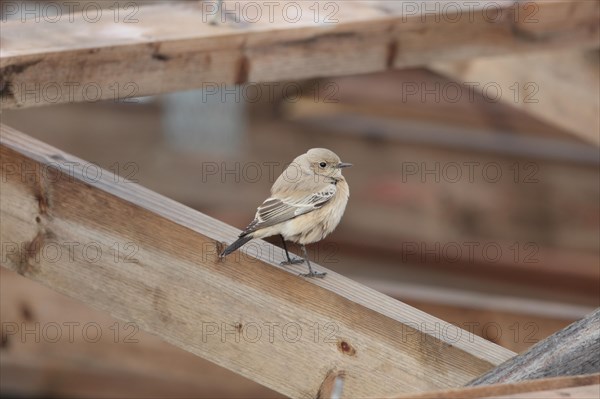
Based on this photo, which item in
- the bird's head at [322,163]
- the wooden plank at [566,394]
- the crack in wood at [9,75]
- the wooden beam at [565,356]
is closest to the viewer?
the wooden plank at [566,394]

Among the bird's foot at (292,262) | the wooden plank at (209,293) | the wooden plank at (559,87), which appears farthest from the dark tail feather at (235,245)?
the wooden plank at (559,87)

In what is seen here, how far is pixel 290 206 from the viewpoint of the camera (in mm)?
3977

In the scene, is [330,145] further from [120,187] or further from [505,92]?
[120,187]

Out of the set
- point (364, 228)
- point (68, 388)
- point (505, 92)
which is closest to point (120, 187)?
point (505, 92)

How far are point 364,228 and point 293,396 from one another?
15.7ft

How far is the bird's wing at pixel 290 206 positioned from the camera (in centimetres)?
384

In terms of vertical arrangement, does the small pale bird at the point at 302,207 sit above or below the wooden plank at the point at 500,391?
below

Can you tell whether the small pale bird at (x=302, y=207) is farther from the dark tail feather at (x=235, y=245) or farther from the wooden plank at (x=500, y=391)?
the wooden plank at (x=500, y=391)

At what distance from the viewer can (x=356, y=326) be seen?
9.29 feet

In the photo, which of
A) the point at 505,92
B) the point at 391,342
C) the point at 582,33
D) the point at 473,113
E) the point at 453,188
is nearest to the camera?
the point at 391,342

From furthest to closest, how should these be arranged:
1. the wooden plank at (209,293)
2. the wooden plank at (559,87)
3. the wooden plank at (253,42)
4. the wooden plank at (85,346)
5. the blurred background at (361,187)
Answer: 1. the blurred background at (361,187)
2. the wooden plank at (85,346)
3. the wooden plank at (559,87)
4. the wooden plank at (253,42)
5. the wooden plank at (209,293)

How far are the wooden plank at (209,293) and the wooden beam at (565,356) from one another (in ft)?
1.41

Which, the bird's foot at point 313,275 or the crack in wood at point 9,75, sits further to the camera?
the crack in wood at point 9,75

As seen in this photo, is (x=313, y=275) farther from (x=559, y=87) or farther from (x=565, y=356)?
(x=559, y=87)
